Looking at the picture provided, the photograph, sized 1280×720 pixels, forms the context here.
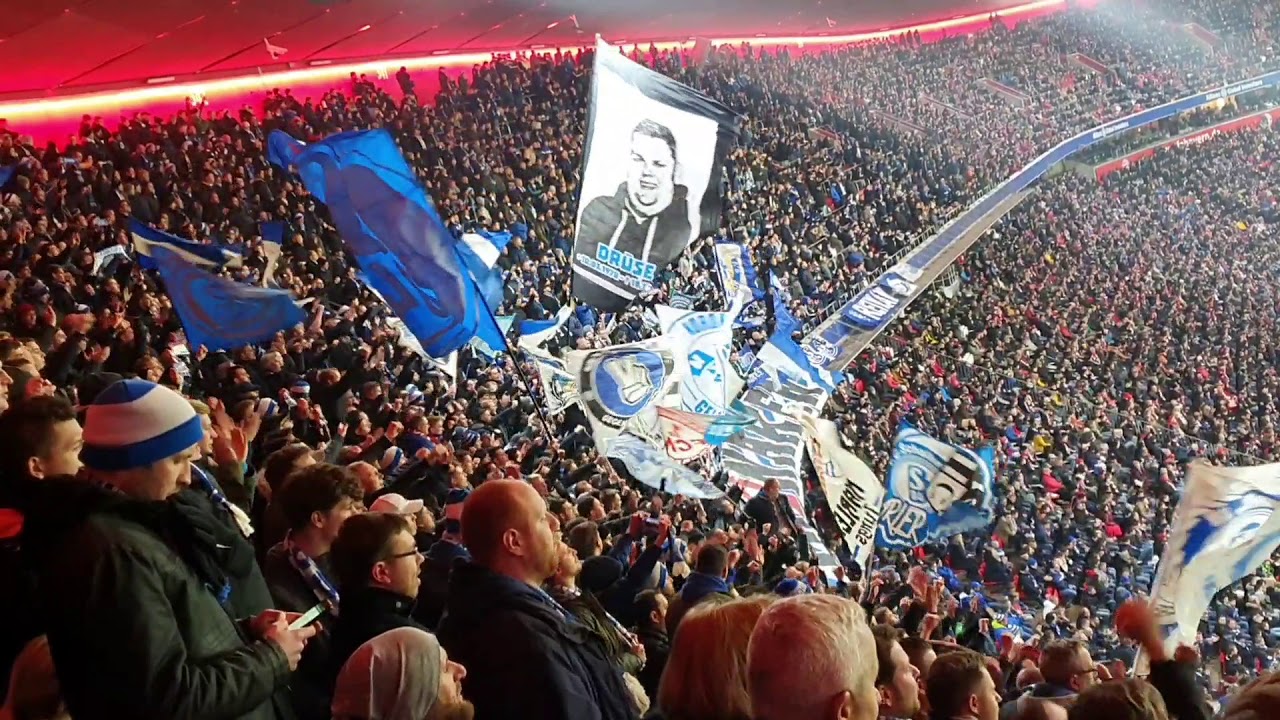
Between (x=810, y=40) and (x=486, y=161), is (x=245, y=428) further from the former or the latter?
(x=810, y=40)

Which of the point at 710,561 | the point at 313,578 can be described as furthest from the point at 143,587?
the point at 710,561

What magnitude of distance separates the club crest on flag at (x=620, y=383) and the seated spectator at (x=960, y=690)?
5.46 meters

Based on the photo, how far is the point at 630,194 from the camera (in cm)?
727

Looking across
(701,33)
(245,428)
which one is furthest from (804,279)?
(245,428)

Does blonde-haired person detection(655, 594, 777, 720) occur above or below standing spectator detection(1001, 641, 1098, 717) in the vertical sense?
above

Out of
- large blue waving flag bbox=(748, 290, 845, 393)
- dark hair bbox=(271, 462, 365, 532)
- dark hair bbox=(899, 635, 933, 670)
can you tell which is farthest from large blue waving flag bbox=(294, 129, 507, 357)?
large blue waving flag bbox=(748, 290, 845, 393)

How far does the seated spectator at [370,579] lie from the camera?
279cm

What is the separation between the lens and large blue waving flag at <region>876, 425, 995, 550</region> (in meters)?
9.14

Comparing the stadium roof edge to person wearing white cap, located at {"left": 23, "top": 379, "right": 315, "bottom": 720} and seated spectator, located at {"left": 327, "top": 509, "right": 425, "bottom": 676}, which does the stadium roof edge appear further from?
person wearing white cap, located at {"left": 23, "top": 379, "right": 315, "bottom": 720}

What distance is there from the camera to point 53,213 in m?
10.8

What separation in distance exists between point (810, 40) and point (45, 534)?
35.0m

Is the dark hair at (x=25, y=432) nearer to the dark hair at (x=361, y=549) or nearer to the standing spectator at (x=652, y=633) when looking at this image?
the dark hair at (x=361, y=549)

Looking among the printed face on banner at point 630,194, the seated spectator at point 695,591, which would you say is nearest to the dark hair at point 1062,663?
the seated spectator at point 695,591

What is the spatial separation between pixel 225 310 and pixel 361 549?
4.40m
